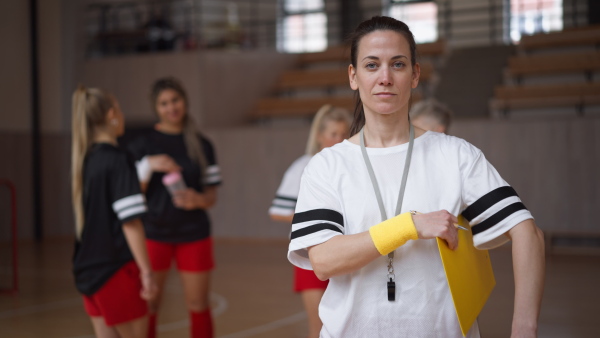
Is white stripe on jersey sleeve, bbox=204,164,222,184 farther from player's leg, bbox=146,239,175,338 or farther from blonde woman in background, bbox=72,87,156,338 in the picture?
blonde woman in background, bbox=72,87,156,338

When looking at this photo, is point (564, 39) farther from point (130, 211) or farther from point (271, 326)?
point (130, 211)

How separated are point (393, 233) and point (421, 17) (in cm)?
1398

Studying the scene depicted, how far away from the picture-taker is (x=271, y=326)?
Answer: 552 centimetres

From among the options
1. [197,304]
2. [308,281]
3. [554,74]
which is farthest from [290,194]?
[554,74]

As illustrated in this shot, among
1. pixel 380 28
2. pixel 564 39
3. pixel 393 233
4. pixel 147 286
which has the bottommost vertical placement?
pixel 147 286

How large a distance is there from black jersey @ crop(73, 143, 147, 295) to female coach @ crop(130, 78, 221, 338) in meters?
1.02

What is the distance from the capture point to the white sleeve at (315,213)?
1.86 meters

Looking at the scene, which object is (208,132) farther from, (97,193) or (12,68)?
(97,193)

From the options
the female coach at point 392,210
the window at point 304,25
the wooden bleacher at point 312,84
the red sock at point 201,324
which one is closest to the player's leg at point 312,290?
the red sock at point 201,324

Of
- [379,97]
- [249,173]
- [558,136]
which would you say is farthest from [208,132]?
[379,97]

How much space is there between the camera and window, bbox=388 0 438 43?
1495 centimetres

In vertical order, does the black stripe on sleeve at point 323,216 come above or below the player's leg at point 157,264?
above

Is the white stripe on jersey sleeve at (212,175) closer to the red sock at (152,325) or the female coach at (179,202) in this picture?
the female coach at (179,202)

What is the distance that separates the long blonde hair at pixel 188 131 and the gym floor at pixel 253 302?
142 centimetres
